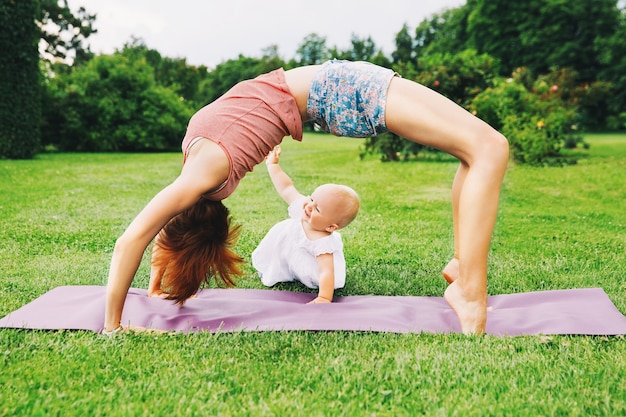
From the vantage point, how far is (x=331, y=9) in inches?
926

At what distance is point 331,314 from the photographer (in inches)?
112

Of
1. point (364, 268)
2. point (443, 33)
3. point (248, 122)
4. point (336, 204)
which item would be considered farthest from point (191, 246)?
point (443, 33)

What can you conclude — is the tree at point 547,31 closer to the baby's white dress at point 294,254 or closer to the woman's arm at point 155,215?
the baby's white dress at point 294,254

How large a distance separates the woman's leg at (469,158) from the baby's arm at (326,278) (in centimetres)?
81

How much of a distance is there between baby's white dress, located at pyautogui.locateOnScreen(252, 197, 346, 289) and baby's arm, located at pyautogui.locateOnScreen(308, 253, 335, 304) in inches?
1.5

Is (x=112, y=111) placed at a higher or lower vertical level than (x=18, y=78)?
lower

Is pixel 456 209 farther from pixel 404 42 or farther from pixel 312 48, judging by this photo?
pixel 312 48

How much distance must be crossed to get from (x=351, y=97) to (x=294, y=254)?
1.20 metres

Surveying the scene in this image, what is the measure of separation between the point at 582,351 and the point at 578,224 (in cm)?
350

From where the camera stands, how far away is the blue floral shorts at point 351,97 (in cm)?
260

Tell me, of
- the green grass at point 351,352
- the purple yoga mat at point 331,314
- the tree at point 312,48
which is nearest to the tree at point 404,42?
the tree at point 312,48

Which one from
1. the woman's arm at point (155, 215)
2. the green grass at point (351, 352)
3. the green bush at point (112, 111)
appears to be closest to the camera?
the green grass at point (351, 352)

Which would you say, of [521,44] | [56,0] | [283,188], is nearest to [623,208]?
[283,188]

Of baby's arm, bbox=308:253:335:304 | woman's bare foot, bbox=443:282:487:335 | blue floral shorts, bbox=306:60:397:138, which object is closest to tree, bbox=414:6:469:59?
baby's arm, bbox=308:253:335:304
